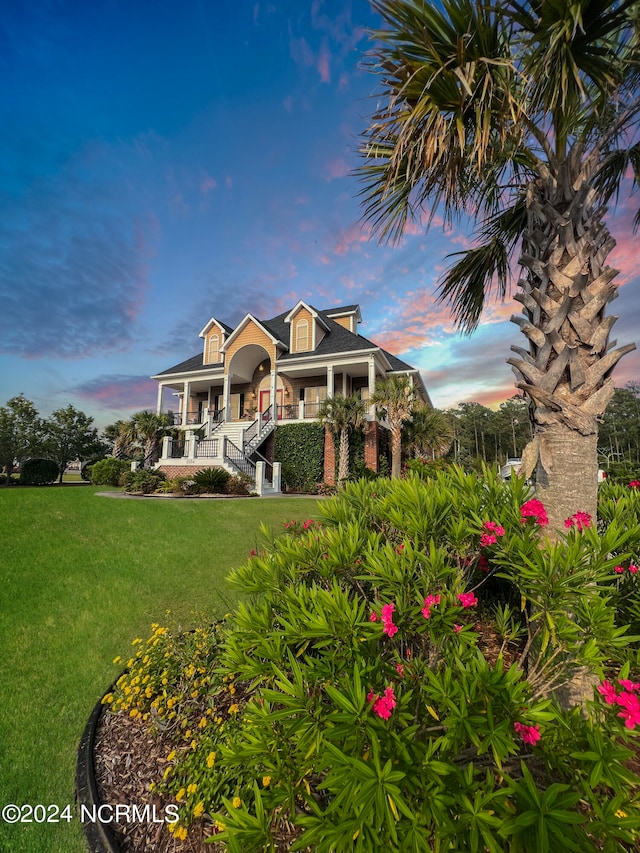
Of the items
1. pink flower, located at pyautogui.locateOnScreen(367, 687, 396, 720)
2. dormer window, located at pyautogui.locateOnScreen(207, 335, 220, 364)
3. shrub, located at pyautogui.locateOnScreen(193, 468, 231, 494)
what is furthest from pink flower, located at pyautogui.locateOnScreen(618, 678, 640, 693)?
dormer window, located at pyautogui.locateOnScreen(207, 335, 220, 364)

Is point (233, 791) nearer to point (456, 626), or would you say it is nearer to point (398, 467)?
point (456, 626)

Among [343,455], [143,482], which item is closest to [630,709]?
[343,455]

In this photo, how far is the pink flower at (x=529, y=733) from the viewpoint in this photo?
5.05 feet

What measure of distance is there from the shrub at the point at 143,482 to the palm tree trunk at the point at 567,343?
56.6 feet

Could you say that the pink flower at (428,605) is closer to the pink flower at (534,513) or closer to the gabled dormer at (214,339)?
the pink flower at (534,513)

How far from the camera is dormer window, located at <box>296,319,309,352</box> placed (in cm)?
2236

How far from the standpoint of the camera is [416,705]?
6.27 feet

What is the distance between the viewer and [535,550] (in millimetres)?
2238

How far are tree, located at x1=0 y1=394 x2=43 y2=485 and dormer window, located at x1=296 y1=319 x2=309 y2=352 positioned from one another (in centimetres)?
2238

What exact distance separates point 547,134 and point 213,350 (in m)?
24.1

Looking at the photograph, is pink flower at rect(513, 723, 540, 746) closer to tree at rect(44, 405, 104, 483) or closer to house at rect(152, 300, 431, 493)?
house at rect(152, 300, 431, 493)

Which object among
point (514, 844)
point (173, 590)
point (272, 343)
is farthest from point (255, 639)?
point (272, 343)

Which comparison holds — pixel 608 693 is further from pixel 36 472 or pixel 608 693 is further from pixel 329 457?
pixel 36 472

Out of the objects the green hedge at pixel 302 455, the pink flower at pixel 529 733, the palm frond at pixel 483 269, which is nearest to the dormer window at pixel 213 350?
the green hedge at pixel 302 455
